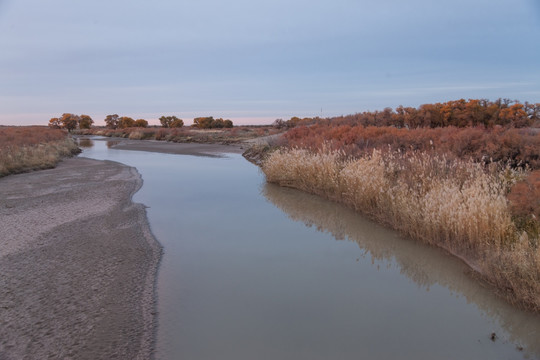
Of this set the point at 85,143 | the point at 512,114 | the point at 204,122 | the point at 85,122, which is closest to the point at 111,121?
the point at 85,122

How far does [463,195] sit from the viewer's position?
6.78 metres

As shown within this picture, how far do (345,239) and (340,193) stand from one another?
327 cm

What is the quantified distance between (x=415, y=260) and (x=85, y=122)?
118996 mm

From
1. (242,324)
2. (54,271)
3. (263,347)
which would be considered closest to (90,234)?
(54,271)

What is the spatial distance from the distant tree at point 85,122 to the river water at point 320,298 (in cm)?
11334

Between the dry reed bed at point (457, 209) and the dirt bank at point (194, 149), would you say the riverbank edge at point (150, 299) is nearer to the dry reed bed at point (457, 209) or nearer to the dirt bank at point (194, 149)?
the dry reed bed at point (457, 209)

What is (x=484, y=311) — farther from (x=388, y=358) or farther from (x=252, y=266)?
(x=252, y=266)

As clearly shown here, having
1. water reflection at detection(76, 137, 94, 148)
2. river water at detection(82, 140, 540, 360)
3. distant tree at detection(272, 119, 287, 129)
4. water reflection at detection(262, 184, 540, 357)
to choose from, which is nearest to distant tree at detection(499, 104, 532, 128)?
water reflection at detection(262, 184, 540, 357)

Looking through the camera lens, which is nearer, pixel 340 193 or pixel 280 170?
pixel 340 193

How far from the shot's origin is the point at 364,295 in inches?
217

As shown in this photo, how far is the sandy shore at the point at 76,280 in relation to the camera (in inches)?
159

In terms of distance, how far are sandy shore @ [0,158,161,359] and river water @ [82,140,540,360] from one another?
1.10ft

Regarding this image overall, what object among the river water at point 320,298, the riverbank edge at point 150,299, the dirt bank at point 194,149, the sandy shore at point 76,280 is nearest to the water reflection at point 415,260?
the river water at point 320,298

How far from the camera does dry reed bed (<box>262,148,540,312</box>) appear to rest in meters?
5.12
